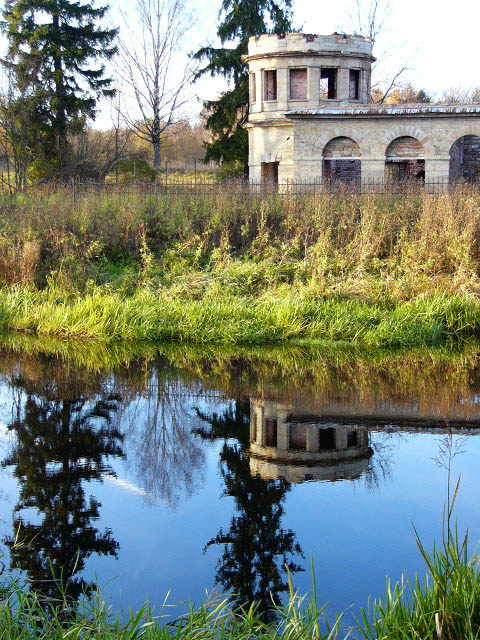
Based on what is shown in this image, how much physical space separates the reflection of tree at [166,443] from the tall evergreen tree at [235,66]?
107 ft

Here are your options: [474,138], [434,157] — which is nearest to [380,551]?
[434,157]

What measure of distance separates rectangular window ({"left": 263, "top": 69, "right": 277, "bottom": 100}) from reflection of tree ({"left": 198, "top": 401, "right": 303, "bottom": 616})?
32.7 m

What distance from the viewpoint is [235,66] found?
41.5m

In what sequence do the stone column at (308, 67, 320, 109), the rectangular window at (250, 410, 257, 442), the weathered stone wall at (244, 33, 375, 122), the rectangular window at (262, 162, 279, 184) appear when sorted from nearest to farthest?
the rectangular window at (250, 410, 257, 442) < the weathered stone wall at (244, 33, 375, 122) < the stone column at (308, 67, 320, 109) < the rectangular window at (262, 162, 279, 184)

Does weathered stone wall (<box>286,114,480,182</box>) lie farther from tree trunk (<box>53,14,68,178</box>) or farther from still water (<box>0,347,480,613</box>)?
still water (<box>0,347,480,613</box>)

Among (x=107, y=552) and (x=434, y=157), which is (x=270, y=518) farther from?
(x=434, y=157)

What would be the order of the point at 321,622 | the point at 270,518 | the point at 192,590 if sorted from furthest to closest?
1. the point at 270,518
2. the point at 192,590
3. the point at 321,622

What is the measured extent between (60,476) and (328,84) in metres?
35.0

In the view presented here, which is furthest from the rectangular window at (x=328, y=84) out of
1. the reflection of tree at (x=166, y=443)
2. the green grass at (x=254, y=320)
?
the reflection of tree at (x=166, y=443)

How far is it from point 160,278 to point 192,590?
10.4m

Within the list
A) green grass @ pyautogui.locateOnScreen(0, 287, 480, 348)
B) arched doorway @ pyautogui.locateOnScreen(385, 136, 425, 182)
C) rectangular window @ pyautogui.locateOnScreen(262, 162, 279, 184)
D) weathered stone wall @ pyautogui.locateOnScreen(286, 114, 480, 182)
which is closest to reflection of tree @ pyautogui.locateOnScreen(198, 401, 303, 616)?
green grass @ pyautogui.locateOnScreen(0, 287, 480, 348)

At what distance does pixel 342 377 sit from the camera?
10.3 m

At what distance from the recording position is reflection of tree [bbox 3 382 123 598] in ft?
17.6

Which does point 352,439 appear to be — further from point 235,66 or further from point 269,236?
point 235,66
